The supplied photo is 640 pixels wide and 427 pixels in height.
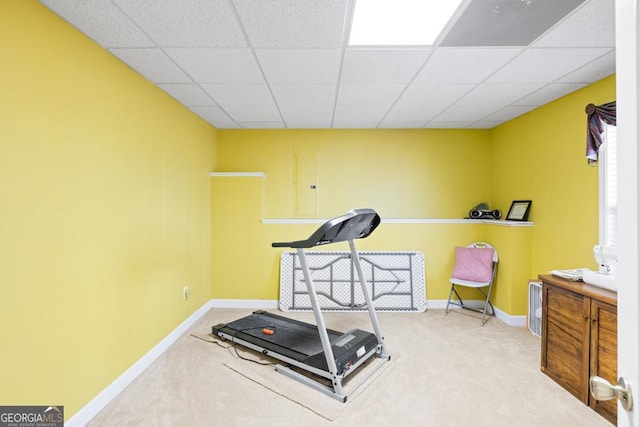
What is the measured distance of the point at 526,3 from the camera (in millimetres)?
1581

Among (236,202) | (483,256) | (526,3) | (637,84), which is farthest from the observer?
(236,202)

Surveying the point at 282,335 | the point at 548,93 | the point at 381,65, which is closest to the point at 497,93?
the point at 548,93

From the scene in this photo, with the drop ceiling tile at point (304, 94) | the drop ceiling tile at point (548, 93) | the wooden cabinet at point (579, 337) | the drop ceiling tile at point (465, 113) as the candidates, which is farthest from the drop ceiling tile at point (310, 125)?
the wooden cabinet at point (579, 337)

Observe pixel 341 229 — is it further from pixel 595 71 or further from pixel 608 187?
pixel 595 71

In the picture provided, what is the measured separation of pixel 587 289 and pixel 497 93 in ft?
6.16

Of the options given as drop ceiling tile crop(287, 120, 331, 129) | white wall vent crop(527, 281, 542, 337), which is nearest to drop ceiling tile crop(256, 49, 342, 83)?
drop ceiling tile crop(287, 120, 331, 129)

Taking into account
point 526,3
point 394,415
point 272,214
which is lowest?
point 394,415

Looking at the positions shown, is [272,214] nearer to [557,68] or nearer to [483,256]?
[483,256]

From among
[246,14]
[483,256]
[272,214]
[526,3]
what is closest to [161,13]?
[246,14]

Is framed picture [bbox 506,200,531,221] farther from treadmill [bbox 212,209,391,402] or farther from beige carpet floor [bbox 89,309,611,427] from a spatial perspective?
treadmill [bbox 212,209,391,402]

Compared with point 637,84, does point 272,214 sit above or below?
below

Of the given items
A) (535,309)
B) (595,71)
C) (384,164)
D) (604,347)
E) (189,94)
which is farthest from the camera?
(384,164)

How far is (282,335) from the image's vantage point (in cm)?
291

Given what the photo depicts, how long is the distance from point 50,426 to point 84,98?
197cm
